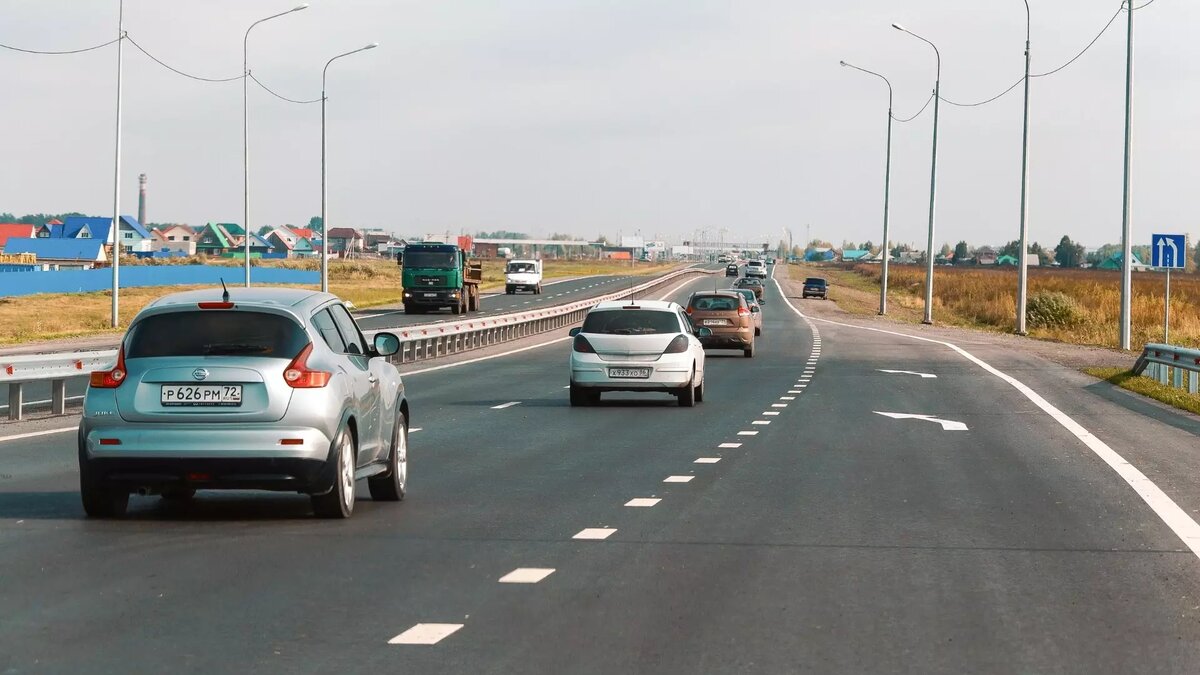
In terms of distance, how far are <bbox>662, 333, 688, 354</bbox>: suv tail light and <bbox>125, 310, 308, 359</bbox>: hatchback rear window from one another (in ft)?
43.1

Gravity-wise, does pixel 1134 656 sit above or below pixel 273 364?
below

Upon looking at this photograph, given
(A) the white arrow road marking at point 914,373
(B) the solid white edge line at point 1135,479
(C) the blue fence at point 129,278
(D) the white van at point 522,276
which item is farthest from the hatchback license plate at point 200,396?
(D) the white van at point 522,276

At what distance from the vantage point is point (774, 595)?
8883 mm

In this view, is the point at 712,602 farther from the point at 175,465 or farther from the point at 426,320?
the point at 426,320

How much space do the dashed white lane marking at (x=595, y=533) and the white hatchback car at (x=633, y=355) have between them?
12907mm

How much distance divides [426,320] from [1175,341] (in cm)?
2493

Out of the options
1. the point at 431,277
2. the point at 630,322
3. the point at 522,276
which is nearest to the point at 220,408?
the point at 630,322

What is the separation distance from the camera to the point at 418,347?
132 ft

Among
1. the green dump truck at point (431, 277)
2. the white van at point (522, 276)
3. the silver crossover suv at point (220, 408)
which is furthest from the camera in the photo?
the white van at point (522, 276)

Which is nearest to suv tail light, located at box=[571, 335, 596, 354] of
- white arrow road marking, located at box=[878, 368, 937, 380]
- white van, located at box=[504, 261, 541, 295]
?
white arrow road marking, located at box=[878, 368, 937, 380]

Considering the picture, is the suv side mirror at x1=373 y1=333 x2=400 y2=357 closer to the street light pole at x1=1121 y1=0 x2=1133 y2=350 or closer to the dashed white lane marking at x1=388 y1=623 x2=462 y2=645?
the dashed white lane marking at x1=388 y1=623 x2=462 y2=645

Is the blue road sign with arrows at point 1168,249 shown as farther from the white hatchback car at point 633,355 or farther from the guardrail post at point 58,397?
the guardrail post at point 58,397

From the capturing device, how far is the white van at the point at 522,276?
98.6m

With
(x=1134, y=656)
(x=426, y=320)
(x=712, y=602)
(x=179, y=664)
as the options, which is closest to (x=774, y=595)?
(x=712, y=602)
